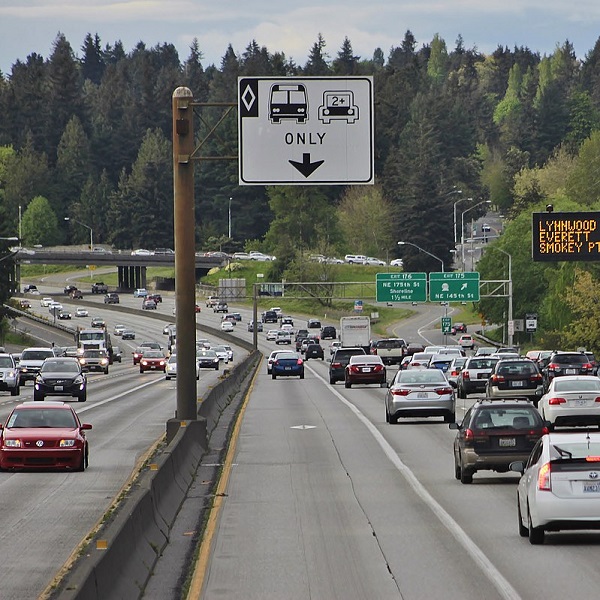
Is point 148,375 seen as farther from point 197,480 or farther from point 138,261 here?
point 138,261

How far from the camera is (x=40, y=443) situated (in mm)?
29031

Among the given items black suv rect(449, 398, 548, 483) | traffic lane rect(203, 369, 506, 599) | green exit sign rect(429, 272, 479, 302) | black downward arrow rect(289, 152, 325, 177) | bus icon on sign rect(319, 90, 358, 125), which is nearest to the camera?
traffic lane rect(203, 369, 506, 599)

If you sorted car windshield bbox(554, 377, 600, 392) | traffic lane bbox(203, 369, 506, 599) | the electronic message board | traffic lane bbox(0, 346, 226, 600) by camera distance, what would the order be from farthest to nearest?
the electronic message board → car windshield bbox(554, 377, 600, 392) → traffic lane bbox(0, 346, 226, 600) → traffic lane bbox(203, 369, 506, 599)

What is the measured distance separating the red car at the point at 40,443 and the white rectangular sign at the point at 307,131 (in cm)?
579

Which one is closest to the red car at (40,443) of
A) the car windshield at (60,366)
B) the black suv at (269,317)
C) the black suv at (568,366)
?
the car windshield at (60,366)

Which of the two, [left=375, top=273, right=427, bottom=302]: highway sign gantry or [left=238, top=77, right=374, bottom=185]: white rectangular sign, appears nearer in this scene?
[left=238, top=77, right=374, bottom=185]: white rectangular sign

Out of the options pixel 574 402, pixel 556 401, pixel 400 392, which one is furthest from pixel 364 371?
pixel 574 402

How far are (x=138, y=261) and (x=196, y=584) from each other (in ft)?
604

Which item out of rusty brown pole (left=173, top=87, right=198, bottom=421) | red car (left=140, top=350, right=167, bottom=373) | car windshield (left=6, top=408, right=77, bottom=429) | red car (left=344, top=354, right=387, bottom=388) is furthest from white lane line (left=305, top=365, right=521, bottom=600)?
red car (left=140, top=350, right=167, bottom=373)

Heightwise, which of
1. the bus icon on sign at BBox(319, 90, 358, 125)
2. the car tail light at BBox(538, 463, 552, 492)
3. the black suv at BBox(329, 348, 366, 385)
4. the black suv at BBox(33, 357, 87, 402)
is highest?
the bus icon on sign at BBox(319, 90, 358, 125)

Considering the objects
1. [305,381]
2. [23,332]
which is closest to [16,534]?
[305,381]

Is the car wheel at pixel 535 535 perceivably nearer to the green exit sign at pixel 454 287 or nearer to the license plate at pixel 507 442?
the license plate at pixel 507 442

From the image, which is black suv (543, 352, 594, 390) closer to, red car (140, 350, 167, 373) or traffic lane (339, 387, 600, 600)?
traffic lane (339, 387, 600, 600)

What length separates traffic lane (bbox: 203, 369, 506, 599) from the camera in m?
15.5
